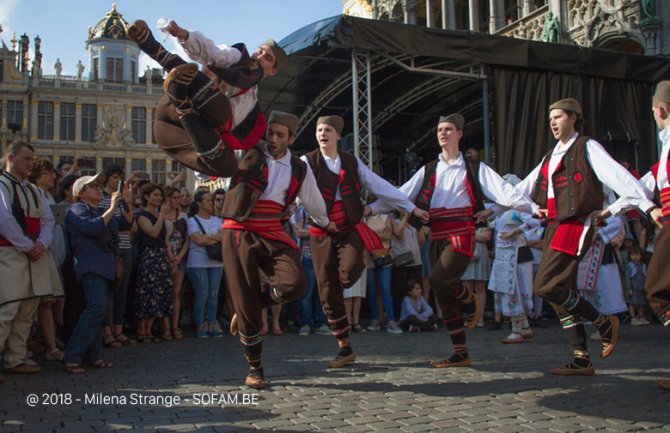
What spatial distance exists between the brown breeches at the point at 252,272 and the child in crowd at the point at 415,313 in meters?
4.75

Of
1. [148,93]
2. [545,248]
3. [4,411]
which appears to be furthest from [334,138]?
[148,93]

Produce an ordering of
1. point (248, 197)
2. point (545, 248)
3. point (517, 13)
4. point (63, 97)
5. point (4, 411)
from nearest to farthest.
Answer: point (4, 411), point (248, 197), point (545, 248), point (517, 13), point (63, 97)

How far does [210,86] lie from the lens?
3.94 meters

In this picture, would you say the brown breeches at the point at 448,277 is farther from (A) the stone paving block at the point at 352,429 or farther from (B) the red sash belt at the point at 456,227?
(A) the stone paving block at the point at 352,429

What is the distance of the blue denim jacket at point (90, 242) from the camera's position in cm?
608

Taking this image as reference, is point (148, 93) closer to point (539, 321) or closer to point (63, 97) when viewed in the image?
point (63, 97)

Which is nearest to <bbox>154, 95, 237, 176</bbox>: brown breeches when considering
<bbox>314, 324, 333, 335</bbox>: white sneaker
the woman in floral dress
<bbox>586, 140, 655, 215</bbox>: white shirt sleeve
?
<bbox>586, 140, 655, 215</bbox>: white shirt sleeve

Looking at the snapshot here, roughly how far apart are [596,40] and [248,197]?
15.0m

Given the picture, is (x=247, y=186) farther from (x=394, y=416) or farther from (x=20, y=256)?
(x=20, y=256)

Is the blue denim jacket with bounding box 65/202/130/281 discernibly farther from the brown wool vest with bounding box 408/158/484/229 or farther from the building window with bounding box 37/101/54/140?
the building window with bounding box 37/101/54/140

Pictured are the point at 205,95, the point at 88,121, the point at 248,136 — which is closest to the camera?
the point at 205,95

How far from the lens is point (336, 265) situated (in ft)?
19.4

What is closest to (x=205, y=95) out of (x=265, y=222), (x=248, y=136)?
(x=248, y=136)

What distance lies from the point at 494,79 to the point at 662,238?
362 inches
